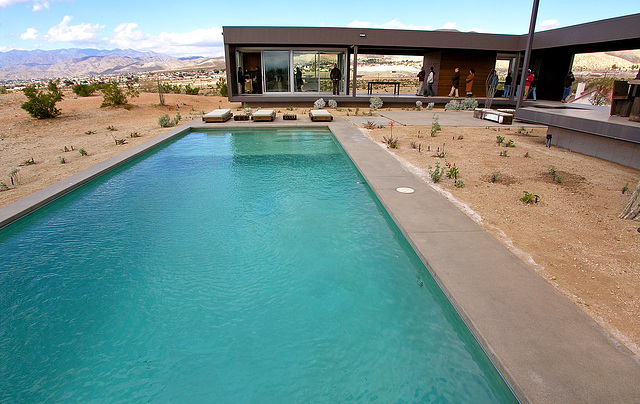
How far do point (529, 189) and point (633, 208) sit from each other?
1530mm

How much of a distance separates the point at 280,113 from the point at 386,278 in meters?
14.5

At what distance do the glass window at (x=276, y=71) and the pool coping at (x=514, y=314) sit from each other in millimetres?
15168

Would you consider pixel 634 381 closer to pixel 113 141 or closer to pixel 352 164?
pixel 352 164

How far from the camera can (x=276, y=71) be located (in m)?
19.0

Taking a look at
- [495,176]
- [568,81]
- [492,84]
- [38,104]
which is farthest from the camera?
[568,81]

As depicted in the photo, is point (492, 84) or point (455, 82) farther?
point (455, 82)

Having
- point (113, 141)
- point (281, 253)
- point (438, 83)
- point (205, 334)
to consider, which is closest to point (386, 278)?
point (281, 253)

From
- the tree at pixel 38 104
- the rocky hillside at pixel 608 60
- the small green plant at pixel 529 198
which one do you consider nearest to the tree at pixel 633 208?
the small green plant at pixel 529 198

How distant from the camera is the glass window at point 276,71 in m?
18.7

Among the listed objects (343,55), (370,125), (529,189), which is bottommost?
(529,189)

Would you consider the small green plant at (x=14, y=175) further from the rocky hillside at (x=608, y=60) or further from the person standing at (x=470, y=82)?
the rocky hillside at (x=608, y=60)

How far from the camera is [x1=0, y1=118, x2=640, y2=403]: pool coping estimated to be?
2.32 m

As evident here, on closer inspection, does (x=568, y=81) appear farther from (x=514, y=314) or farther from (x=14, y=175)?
(x=14, y=175)

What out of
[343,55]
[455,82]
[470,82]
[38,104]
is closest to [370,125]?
[343,55]
